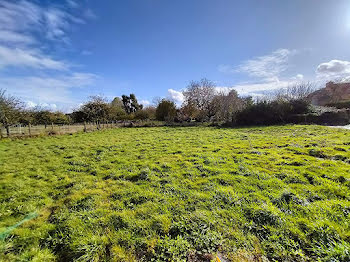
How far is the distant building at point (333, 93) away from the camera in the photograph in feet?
91.6

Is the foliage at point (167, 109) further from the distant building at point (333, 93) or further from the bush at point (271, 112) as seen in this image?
the distant building at point (333, 93)

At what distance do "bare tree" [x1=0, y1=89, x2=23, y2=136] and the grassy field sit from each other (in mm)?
11779

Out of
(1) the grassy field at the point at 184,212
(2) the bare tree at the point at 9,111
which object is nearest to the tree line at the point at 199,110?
(2) the bare tree at the point at 9,111

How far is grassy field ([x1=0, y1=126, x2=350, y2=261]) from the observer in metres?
1.95

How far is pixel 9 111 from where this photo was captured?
12945mm

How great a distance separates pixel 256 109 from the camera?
18.0m

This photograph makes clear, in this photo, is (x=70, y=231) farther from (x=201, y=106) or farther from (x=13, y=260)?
(x=201, y=106)

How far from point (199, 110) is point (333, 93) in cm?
2710

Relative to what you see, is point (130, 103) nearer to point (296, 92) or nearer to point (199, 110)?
point (199, 110)

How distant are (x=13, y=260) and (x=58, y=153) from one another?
252 inches

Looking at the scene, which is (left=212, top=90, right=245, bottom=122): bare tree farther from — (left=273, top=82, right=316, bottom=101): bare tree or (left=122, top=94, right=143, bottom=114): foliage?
(left=122, top=94, right=143, bottom=114): foliage

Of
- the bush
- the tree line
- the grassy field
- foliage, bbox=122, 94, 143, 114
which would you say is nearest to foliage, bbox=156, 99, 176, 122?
the tree line

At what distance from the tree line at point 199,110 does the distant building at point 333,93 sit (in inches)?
545

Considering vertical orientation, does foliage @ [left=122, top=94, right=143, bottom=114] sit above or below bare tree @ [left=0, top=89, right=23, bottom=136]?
above
